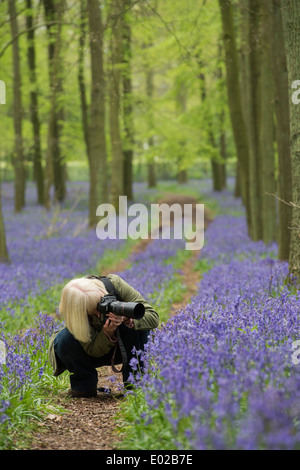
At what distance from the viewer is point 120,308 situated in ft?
13.2

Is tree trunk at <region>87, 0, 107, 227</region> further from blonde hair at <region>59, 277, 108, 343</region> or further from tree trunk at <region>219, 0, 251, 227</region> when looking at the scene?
blonde hair at <region>59, 277, 108, 343</region>

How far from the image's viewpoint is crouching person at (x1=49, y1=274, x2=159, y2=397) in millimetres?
4281

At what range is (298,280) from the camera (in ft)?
20.9

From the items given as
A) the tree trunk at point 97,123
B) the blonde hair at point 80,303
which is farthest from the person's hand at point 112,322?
the tree trunk at point 97,123

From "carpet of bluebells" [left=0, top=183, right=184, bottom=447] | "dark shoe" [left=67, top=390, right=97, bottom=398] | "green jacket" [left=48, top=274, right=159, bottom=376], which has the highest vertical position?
"green jacket" [left=48, top=274, right=159, bottom=376]

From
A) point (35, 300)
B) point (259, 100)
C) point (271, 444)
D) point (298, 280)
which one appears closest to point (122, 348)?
point (271, 444)

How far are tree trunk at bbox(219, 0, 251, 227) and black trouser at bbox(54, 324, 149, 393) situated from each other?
8.88 metres

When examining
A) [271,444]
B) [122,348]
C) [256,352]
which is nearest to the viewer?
[271,444]

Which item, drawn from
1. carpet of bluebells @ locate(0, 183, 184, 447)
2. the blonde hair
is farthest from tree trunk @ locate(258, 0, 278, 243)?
the blonde hair

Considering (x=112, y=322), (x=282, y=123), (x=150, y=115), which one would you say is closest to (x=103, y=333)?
(x=112, y=322)

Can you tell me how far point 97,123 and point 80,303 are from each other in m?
12.1

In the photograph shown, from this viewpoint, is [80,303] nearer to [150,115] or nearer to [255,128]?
[255,128]
